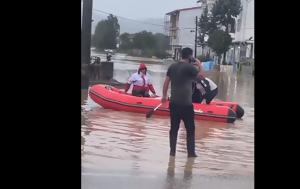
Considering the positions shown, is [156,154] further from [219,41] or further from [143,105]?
[143,105]

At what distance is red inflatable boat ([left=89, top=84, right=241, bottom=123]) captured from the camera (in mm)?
10523

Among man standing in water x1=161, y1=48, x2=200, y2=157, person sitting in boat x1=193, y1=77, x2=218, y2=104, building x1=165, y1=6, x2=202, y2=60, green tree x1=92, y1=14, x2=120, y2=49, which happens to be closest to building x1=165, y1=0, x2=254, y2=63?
building x1=165, y1=6, x2=202, y2=60

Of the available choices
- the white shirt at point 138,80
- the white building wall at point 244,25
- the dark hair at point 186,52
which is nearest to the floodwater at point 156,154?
the dark hair at point 186,52

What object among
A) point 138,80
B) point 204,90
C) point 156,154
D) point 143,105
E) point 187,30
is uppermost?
point 187,30

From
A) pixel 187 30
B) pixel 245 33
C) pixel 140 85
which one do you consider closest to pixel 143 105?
pixel 140 85

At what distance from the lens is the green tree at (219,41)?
6281mm

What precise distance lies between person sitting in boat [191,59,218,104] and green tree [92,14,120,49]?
4.91 ft

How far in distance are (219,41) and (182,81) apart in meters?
0.64

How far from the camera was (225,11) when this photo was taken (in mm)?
5793

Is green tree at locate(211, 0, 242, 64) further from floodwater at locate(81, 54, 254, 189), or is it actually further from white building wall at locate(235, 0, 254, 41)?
floodwater at locate(81, 54, 254, 189)
